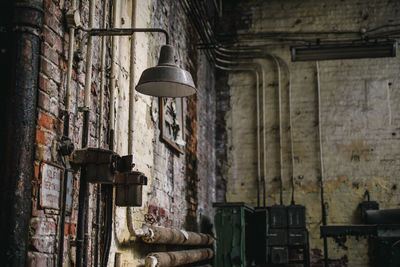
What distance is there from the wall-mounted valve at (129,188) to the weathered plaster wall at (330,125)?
436 centimetres

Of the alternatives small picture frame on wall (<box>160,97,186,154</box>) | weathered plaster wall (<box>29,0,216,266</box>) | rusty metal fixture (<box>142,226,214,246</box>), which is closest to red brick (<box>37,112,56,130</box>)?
weathered plaster wall (<box>29,0,216,266</box>)

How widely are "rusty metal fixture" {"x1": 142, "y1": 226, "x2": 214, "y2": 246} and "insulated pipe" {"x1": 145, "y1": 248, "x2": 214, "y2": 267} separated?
9 cm

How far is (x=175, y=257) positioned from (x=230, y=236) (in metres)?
1.64

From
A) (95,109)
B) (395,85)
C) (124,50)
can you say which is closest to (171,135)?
(124,50)

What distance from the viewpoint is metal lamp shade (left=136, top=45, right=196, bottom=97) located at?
9.50 feet

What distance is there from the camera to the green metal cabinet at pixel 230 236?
18.8 ft

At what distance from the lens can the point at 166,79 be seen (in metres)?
2.88

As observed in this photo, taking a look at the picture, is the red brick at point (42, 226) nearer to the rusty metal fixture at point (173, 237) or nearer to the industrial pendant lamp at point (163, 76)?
the industrial pendant lamp at point (163, 76)

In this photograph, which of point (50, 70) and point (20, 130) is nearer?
point (20, 130)

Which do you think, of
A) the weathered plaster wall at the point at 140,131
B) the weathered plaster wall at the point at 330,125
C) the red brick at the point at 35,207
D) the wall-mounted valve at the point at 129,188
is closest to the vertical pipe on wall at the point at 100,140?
the weathered plaster wall at the point at 140,131

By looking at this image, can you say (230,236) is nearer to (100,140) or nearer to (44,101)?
(100,140)

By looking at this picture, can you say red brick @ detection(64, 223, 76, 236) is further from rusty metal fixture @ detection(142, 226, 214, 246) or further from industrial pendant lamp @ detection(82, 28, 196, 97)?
rusty metal fixture @ detection(142, 226, 214, 246)

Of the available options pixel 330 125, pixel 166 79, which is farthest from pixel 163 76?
pixel 330 125

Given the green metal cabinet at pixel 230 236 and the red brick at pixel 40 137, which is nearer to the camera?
the red brick at pixel 40 137
